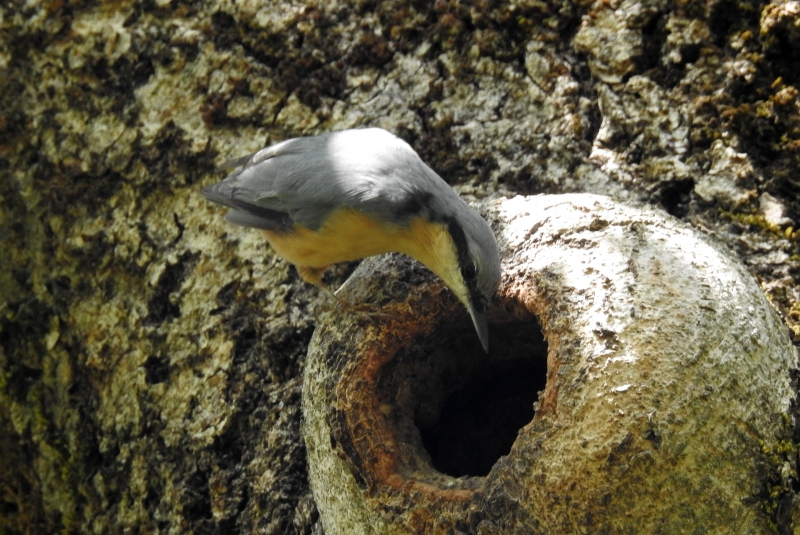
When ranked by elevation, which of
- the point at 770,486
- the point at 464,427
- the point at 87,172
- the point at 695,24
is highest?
the point at 695,24

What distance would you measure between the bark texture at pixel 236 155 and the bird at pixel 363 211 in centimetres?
43

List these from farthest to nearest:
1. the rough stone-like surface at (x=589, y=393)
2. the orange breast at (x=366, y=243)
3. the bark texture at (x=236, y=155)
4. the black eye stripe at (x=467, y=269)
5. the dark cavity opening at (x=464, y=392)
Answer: the bark texture at (x=236, y=155) → the dark cavity opening at (x=464, y=392) → the orange breast at (x=366, y=243) → the black eye stripe at (x=467, y=269) → the rough stone-like surface at (x=589, y=393)

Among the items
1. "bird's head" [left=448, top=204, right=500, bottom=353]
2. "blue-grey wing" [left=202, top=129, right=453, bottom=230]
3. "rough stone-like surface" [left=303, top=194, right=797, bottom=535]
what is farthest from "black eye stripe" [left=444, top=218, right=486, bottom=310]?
"blue-grey wing" [left=202, top=129, right=453, bottom=230]

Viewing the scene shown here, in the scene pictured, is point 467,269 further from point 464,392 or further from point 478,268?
point 464,392

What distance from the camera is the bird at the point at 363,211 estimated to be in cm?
223

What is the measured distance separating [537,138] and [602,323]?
1176 millimetres

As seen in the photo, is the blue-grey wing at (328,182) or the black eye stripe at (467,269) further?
the blue-grey wing at (328,182)

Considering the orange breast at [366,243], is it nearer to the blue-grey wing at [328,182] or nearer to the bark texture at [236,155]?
the blue-grey wing at [328,182]

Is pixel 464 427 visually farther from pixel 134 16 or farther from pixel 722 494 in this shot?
pixel 134 16

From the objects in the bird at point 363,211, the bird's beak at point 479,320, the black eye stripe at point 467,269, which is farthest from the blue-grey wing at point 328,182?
the bird's beak at point 479,320

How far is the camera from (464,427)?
279 cm

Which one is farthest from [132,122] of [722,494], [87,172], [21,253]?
[722,494]

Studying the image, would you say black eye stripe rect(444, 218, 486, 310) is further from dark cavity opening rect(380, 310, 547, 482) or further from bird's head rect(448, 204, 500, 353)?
dark cavity opening rect(380, 310, 547, 482)

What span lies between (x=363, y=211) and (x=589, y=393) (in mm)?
957
